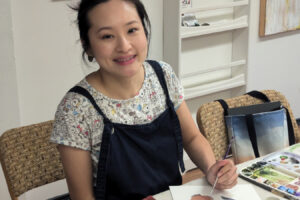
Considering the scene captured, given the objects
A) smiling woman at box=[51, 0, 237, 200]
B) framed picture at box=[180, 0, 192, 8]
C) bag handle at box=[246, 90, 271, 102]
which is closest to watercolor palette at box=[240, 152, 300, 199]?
smiling woman at box=[51, 0, 237, 200]

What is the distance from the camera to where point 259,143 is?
160 cm

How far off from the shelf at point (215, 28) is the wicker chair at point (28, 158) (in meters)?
1.35

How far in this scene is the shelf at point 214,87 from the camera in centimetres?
272

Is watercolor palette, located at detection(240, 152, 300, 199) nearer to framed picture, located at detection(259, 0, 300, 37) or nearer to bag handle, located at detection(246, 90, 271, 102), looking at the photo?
bag handle, located at detection(246, 90, 271, 102)

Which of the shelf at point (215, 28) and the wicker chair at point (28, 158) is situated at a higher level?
the shelf at point (215, 28)

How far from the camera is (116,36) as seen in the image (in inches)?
45.9

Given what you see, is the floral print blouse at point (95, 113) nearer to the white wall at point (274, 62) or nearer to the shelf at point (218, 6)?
the shelf at point (218, 6)

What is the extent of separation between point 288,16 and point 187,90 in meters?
1.17

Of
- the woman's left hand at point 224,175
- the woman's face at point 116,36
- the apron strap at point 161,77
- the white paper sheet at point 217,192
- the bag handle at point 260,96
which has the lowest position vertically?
the white paper sheet at point 217,192

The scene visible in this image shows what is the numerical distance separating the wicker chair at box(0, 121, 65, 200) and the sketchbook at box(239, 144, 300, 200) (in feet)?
2.26

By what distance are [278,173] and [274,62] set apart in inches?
84.4

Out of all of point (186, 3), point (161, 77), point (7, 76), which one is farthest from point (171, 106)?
point (186, 3)

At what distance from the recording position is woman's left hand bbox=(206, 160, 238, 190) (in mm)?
1197

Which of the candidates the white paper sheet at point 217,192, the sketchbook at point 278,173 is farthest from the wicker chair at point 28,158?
the sketchbook at point 278,173
